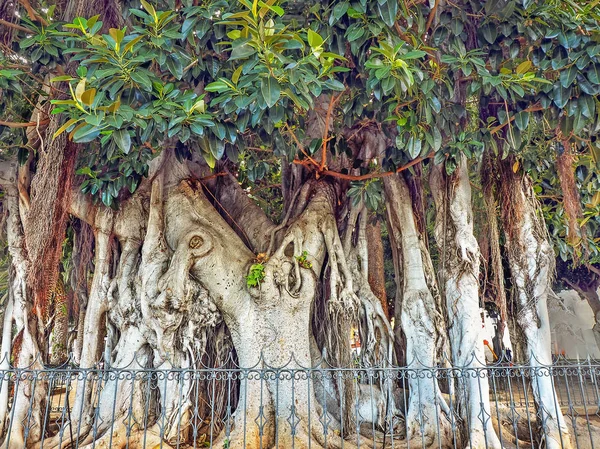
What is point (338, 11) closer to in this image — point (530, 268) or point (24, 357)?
point (530, 268)

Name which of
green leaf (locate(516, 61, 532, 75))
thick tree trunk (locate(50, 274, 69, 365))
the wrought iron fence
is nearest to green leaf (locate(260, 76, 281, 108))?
green leaf (locate(516, 61, 532, 75))

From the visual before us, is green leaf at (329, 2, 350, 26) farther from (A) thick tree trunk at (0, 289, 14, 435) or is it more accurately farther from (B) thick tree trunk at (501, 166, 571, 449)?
(A) thick tree trunk at (0, 289, 14, 435)

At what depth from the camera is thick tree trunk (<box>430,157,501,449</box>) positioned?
12.4ft

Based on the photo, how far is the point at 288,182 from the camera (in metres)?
5.11

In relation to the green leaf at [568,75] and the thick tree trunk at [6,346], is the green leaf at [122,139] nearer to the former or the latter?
the thick tree trunk at [6,346]

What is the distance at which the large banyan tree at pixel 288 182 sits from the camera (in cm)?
294

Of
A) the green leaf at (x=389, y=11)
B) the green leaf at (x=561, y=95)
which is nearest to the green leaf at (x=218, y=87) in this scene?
the green leaf at (x=389, y=11)

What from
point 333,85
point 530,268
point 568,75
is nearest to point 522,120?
point 568,75

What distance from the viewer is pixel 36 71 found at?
3.42 meters

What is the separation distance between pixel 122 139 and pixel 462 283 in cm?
302

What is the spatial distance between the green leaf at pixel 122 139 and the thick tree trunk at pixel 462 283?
2.90 m

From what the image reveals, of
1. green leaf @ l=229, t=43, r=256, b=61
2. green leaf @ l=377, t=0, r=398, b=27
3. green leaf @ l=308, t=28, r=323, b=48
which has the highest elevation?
green leaf @ l=377, t=0, r=398, b=27

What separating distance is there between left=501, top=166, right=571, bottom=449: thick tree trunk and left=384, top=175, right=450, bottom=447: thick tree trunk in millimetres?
787

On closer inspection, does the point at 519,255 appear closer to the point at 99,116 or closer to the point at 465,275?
the point at 465,275
